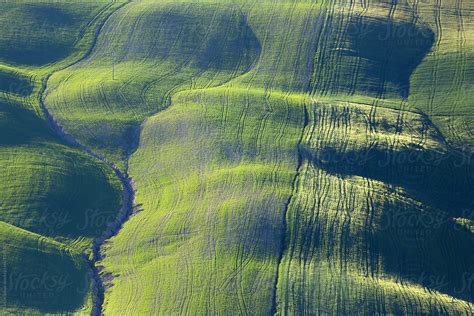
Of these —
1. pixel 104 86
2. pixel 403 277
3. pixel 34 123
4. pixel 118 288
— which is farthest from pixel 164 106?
pixel 403 277

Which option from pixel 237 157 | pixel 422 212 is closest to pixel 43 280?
pixel 237 157

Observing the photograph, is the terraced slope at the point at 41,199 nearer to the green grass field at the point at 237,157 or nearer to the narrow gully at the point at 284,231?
the green grass field at the point at 237,157

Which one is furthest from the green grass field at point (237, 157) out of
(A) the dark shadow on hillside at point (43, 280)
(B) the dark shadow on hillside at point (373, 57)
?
(B) the dark shadow on hillside at point (373, 57)

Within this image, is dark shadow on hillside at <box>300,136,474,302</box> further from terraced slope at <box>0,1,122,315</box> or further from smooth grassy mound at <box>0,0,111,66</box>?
smooth grassy mound at <box>0,0,111,66</box>

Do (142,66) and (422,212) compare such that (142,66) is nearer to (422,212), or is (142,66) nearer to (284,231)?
(284,231)

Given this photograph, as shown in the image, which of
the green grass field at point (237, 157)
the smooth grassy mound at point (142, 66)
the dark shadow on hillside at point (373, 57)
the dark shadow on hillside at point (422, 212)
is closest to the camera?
the green grass field at point (237, 157)

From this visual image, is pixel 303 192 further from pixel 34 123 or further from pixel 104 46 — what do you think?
pixel 104 46
